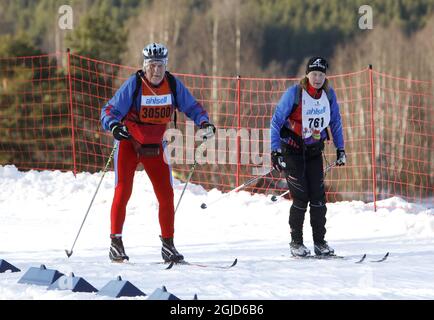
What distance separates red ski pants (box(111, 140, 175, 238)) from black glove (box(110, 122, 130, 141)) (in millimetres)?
220

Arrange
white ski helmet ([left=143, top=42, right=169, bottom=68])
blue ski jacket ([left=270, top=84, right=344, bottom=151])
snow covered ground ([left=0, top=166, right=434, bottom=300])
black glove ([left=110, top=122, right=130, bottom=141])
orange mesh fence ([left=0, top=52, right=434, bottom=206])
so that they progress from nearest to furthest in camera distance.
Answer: snow covered ground ([left=0, top=166, right=434, bottom=300]), black glove ([left=110, top=122, right=130, bottom=141]), white ski helmet ([left=143, top=42, right=169, bottom=68]), blue ski jacket ([left=270, top=84, right=344, bottom=151]), orange mesh fence ([left=0, top=52, right=434, bottom=206])

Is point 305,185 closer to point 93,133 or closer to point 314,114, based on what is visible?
point 314,114

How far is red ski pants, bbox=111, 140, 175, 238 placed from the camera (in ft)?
24.0

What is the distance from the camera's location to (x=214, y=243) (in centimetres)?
896

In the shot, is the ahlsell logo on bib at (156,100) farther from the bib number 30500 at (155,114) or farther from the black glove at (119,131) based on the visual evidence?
the black glove at (119,131)

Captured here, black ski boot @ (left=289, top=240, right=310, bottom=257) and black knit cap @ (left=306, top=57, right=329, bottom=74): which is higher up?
black knit cap @ (left=306, top=57, right=329, bottom=74)

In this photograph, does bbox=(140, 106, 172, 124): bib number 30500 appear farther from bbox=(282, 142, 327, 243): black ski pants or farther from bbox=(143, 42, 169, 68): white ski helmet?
bbox=(282, 142, 327, 243): black ski pants

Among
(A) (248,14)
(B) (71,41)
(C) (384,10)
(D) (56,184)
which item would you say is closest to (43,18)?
(C) (384,10)

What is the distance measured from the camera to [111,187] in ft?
39.5

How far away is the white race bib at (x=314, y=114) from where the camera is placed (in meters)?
7.61

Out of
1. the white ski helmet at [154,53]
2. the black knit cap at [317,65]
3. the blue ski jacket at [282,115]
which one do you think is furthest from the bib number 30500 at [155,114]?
the black knit cap at [317,65]

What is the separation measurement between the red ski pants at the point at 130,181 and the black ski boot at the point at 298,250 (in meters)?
1.03

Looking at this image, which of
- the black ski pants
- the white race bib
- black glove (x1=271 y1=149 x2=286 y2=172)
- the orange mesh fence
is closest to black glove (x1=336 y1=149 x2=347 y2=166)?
the black ski pants

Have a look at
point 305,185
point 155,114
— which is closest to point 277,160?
point 305,185
